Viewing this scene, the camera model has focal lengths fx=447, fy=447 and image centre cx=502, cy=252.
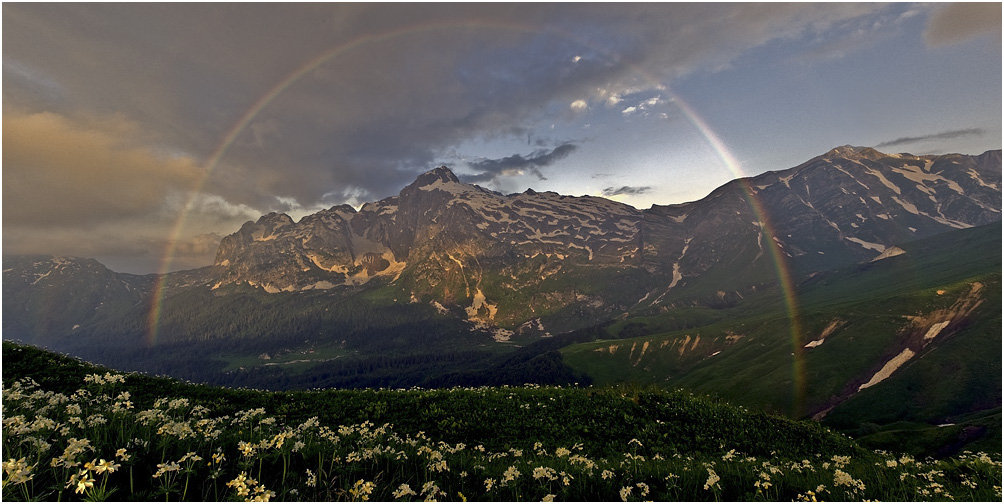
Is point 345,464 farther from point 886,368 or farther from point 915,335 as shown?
point 915,335

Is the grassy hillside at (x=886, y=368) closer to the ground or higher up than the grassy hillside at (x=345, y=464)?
closer to the ground

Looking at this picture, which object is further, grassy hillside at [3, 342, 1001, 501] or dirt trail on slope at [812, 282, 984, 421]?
dirt trail on slope at [812, 282, 984, 421]

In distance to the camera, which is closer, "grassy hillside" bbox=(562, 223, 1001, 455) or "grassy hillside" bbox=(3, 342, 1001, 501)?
"grassy hillside" bbox=(3, 342, 1001, 501)

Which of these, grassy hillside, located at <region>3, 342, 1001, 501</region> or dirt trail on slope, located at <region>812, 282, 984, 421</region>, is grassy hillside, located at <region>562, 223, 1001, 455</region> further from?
grassy hillside, located at <region>3, 342, 1001, 501</region>

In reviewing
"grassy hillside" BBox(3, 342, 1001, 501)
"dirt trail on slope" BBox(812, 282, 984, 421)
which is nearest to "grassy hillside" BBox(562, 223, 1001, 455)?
"dirt trail on slope" BBox(812, 282, 984, 421)

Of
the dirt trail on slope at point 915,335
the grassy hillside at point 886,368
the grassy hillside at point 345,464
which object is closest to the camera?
the grassy hillside at point 345,464

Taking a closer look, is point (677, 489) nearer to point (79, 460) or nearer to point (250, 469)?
point (250, 469)

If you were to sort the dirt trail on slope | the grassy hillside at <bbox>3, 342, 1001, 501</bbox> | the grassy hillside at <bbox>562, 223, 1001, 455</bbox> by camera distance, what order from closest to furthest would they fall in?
the grassy hillside at <bbox>3, 342, 1001, 501</bbox>
the grassy hillside at <bbox>562, 223, 1001, 455</bbox>
the dirt trail on slope

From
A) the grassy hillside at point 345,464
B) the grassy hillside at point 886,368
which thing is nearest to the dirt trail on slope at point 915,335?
the grassy hillside at point 886,368

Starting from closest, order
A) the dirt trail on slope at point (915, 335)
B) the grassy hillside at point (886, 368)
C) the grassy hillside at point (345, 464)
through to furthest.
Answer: the grassy hillside at point (345, 464) < the grassy hillside at point (886, 368) < the dirt trail on slope at point (915, 335)

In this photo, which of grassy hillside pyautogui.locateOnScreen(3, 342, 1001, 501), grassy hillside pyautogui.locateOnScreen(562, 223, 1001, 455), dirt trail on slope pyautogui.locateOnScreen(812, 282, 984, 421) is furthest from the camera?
dirt trail on slope pyautogui.locateOnScreen(812, 282, 984, 421)

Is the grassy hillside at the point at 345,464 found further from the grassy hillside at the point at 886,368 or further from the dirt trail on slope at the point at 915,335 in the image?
the dirt trail on slope at the point at 915,335

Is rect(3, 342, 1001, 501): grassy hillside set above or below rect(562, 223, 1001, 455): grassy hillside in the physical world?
above

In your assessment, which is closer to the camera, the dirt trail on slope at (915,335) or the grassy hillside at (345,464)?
the grassy hillside at (345,464)
